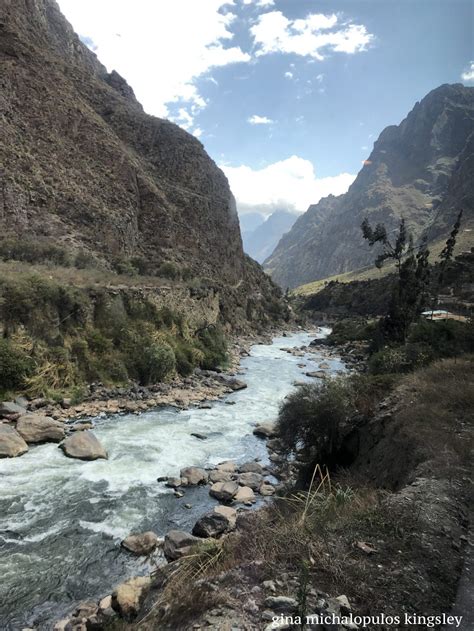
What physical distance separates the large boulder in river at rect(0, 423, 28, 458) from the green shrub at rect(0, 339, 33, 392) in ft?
14.7

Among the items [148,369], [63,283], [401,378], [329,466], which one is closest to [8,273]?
[63,283]

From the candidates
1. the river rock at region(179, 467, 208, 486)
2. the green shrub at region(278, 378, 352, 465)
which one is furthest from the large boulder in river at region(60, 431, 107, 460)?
the green shrub at region(278, 378, 352, 465)

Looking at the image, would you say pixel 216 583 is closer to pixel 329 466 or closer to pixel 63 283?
pixel 329 466

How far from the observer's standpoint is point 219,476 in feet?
53.0

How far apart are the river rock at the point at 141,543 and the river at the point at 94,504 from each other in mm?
221

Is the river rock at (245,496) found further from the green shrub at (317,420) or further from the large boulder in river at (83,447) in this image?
the large boulder in river at (83,447)

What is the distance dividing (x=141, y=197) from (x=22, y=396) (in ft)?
169

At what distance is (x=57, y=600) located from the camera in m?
8.91

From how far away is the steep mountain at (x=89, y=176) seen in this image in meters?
46.1

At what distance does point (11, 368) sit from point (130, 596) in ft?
52.9

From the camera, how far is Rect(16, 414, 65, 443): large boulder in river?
56.7 feet

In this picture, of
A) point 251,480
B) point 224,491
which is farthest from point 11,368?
point 251,480

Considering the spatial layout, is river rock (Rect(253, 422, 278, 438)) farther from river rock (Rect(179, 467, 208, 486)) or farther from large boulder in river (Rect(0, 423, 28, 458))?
large boulder in river (Rect(0, 423, 28, 458))

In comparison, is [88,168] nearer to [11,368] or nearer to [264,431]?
[11,368]
